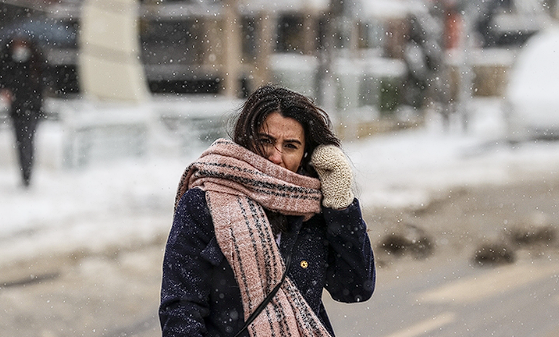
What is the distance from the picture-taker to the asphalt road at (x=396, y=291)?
16.1 ft

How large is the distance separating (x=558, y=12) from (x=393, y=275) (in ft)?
84.3

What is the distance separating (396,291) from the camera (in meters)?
5.67

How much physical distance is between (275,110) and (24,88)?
812 centimetres

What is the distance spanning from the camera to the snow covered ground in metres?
7.41

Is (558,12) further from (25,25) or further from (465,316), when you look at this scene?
(465,316)

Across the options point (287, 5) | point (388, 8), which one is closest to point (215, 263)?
point (287, 5)

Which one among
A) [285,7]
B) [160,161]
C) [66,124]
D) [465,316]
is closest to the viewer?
[465,316]

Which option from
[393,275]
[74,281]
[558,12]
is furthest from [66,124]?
[558,12]

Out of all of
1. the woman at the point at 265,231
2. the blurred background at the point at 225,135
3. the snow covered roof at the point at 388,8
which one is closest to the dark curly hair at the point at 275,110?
the woman at the point at 265,231

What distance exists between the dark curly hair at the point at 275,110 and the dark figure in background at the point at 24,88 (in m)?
7.84

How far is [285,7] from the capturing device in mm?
16438

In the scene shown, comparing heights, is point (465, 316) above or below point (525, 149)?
above

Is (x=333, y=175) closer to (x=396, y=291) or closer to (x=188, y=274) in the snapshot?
(x=188, y=274)

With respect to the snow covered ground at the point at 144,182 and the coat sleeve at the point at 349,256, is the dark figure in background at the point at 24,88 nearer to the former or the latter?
the snow covered ground at the point at 144,182
